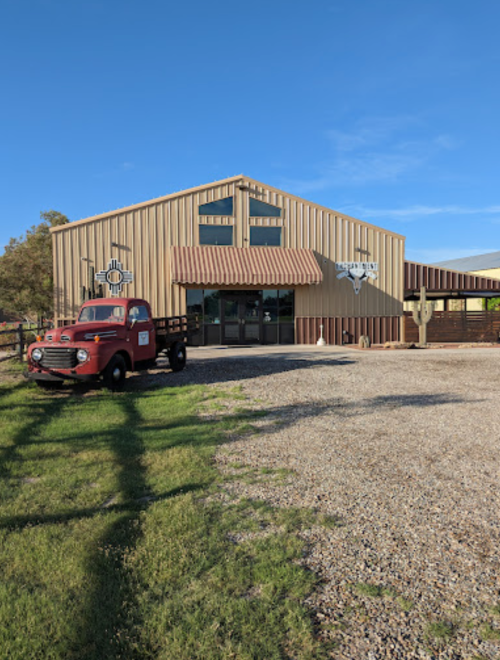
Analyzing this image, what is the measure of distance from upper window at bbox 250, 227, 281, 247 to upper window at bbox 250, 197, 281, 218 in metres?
0.62

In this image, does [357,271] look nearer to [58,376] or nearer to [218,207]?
[218,207]

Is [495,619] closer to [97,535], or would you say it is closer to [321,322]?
[97,535]

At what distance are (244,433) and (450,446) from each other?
2746mm

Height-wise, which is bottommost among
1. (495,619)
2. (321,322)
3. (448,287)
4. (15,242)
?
(495,619)

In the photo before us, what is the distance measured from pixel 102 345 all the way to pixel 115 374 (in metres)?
0.75

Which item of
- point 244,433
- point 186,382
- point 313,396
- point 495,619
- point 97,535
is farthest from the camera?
point 186,382

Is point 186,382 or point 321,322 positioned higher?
point 321,322

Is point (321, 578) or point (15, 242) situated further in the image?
point (15, 242)

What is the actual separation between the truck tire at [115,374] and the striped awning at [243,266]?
1015 centimetres

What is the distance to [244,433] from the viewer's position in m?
6.64

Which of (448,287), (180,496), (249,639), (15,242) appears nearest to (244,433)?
(180,496)

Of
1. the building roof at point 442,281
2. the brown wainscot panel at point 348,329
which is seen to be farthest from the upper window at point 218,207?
the building roof at point 442,281

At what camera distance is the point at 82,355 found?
9.52 meters

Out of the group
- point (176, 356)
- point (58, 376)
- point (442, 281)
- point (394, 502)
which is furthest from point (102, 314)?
point (442, 281)
